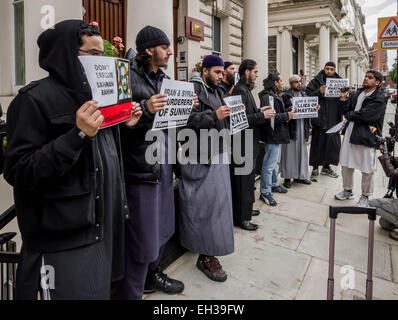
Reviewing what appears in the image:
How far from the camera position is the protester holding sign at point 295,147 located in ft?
20.5

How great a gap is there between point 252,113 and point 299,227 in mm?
1795

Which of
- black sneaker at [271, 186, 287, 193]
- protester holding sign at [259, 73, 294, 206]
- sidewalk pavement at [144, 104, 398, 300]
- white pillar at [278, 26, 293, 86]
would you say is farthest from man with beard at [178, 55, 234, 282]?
white pillar at [278, 26, 293, 86]

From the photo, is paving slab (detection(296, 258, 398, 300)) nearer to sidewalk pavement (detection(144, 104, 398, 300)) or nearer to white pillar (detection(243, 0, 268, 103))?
sidewalk pavement (detection(144, 104, 398, 300))

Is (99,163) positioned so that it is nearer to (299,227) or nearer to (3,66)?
(299,227)

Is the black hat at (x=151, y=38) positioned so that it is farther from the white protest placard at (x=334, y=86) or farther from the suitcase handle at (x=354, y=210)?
the white protest placard at (x=334, y=86)

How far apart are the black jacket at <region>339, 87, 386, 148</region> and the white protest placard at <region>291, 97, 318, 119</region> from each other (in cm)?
83

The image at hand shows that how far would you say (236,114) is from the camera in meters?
3.68

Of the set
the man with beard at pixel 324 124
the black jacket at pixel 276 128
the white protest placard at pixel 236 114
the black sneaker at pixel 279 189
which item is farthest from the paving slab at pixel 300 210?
the white protest placard at pixel 236 114

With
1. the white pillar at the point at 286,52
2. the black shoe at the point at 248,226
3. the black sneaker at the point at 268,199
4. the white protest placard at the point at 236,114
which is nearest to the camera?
the white protest placard at the point at 236,114

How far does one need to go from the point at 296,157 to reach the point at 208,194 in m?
3.77

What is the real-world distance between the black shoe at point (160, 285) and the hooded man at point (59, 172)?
1343 millimetres

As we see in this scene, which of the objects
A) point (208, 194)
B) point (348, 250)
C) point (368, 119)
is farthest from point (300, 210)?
point (208, 194)

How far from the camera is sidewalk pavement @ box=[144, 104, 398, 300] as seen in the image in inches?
119
